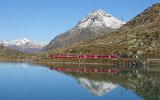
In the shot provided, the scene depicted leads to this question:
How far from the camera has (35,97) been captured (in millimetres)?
62094

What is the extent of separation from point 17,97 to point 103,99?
16.0 metres

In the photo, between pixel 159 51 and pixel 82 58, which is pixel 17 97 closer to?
pixel 82 58

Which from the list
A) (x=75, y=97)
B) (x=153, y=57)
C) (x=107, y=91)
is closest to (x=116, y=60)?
(x=153, y=57)

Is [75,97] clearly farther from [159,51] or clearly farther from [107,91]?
[159,51]

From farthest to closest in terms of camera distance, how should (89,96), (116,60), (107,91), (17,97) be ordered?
(116,60)
(107,91)
(89,96)
(17,97)

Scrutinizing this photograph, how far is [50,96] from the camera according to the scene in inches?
2547

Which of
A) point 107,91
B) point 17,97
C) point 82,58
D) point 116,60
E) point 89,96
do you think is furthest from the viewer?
point 82,58

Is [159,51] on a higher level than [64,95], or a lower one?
higher

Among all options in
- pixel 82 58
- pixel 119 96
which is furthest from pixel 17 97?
pixel 82 58

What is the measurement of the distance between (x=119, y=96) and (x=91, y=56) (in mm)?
130430

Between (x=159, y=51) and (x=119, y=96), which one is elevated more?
(x=159, y=51)

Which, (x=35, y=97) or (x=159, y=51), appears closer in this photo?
(x=35, y=97)

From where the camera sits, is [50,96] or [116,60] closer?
[50,96]

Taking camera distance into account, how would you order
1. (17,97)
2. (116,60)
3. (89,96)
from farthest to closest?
(116,60) → (89,96) → (17,97)
